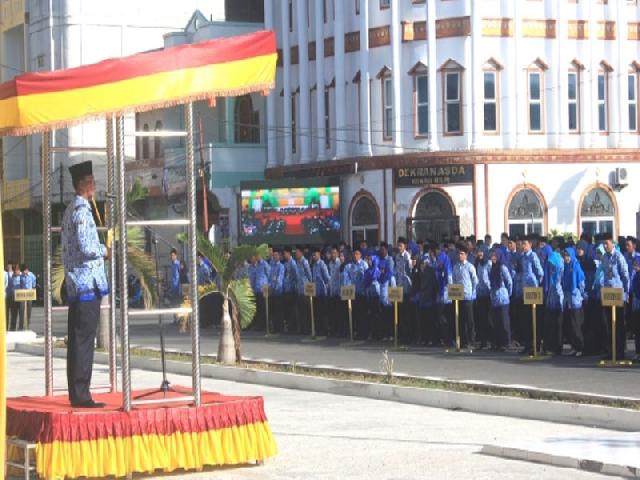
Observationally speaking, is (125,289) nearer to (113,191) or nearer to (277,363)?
(113,191)

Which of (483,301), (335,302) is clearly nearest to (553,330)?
(483,301)

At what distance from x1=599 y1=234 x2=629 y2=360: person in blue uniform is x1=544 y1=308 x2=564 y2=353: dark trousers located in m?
1.31

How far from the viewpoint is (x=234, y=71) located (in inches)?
517

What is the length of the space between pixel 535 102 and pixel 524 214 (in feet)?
11.8

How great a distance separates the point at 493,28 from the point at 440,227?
6382mm

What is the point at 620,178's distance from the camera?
48.2 metres

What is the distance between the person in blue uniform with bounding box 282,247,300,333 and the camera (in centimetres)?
3500

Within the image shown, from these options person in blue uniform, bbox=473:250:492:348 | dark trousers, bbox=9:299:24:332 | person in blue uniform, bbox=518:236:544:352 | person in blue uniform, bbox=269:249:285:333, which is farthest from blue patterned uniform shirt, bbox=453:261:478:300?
dark trousers, bbox=9:299:24:332

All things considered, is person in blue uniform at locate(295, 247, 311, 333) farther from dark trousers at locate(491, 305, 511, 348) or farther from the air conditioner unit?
the air conditioner unit

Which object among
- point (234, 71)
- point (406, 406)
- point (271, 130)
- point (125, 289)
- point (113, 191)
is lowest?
point (406, 406)

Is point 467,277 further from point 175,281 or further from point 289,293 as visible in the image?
point 175,281

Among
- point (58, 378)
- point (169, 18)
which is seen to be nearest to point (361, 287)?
point (58, 378)

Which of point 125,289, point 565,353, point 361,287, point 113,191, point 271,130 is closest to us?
point 125,289

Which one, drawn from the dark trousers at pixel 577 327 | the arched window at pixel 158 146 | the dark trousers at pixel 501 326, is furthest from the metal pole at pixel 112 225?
the arched window at pixel 158 146
